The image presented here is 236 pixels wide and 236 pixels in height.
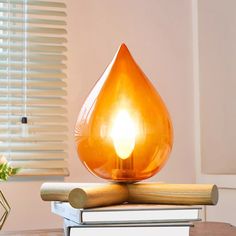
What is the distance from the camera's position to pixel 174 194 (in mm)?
687

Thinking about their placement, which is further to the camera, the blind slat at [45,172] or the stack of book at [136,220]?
the blind slat at [45,172]

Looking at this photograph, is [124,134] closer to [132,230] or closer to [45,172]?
[132,230]

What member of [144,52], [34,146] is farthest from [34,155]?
[144,52]

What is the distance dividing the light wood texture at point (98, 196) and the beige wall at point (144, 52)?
1.06 m

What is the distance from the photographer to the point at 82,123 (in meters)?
0.76

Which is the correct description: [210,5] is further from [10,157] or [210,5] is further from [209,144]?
[10,157]

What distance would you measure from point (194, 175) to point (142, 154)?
1.21 m

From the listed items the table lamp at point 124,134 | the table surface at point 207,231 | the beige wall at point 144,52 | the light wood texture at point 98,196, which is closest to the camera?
the light wood texture at point 98,196

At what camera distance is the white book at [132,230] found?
2.11 feet

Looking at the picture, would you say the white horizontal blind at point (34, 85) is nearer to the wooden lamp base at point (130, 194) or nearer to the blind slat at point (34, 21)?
the blind slat at point (34, 21)

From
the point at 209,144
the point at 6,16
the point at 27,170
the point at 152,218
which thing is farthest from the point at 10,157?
the point at 152,218

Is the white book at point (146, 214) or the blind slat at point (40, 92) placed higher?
the blind slat at point (40, 92)

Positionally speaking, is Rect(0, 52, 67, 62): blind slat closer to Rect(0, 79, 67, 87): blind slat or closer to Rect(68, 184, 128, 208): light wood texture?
Rect(0, 79, 67, 87): blind slat

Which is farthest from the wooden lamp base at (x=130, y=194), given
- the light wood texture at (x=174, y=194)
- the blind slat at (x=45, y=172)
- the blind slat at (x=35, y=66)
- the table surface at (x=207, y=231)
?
the blind slat at (x=35, y=66)
